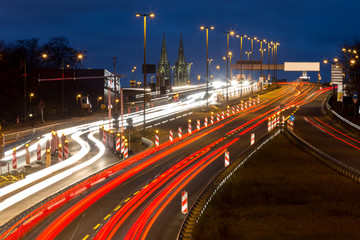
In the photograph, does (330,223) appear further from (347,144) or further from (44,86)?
(44,86)

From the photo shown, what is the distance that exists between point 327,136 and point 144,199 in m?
28.2

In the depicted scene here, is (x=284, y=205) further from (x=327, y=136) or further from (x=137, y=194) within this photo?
(x=327, y=136)

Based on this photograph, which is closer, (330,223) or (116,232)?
(116,232)

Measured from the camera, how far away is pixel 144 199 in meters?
19.8

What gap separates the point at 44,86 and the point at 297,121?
46413 millimetres

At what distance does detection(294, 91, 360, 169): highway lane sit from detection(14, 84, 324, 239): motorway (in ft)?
22.0

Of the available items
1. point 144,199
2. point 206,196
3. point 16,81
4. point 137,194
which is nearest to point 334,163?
point 206,196

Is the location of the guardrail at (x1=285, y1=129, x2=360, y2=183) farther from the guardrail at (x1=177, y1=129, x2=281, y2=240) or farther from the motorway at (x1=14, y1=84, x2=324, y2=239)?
the motorway at (x1=14, y1=84, x2=324, y2=239)

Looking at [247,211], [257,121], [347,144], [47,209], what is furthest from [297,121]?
[47,209]

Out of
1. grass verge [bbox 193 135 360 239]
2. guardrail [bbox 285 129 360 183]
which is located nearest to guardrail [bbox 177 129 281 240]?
grass verge [bbox 193 135 360 239]

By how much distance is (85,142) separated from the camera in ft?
132

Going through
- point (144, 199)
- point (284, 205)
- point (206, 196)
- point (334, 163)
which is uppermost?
point (206, 196)

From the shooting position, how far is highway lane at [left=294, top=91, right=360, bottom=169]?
33.3 m

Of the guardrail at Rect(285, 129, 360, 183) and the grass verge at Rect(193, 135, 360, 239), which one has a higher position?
the guardrail at Rect(285, 129, 360, 183)
